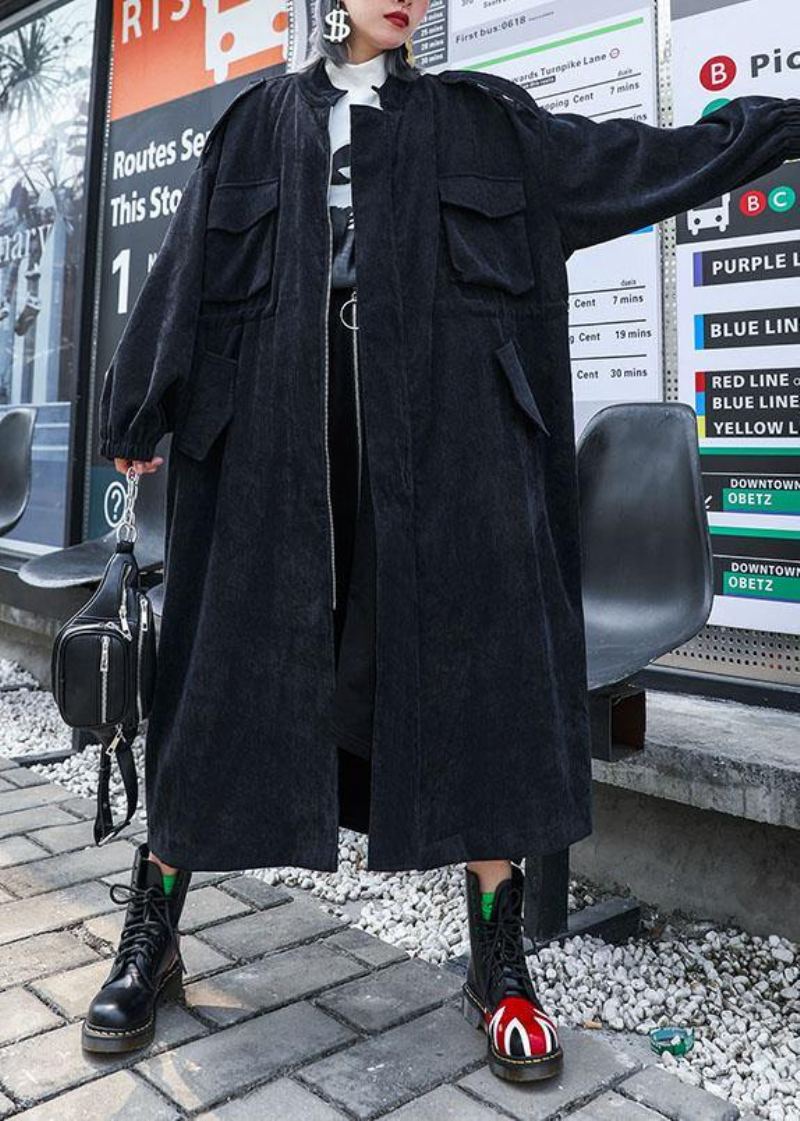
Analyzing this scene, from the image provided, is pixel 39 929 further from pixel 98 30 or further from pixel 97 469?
pixel 98 30

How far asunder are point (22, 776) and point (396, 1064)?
2147 millimetres

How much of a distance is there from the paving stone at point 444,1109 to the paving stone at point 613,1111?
0.45 feet

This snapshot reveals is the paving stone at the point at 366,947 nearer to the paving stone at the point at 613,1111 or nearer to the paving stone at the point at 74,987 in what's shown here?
the paving stone at the point at 74,987

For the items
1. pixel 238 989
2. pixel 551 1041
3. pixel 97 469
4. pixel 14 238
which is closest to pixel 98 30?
pixel 14 238

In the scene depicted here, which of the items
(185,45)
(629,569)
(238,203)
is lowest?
(629,569)

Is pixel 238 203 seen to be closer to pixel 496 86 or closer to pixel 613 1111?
pixel 496 86

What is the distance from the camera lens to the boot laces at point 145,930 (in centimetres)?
197

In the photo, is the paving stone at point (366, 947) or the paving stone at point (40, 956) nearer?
the paving stone at point (40, 956)

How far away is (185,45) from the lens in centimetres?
478

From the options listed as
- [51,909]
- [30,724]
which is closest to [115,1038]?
[51,909]

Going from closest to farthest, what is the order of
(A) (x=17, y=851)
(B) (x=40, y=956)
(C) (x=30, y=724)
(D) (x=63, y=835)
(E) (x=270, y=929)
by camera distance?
(B) (x=40, y=956) < (E) (x=270, y=929) < (A) (x=17, y=851) < (D) (x=63, y=835) < (C) (x=30, y=724)

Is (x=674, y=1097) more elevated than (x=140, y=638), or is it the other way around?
(x=140, y=638)

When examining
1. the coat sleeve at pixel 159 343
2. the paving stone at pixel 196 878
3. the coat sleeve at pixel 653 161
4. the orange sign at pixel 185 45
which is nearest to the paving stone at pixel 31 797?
the paving stone at pixel 196 878

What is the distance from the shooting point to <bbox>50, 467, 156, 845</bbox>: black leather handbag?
1.86 metres
